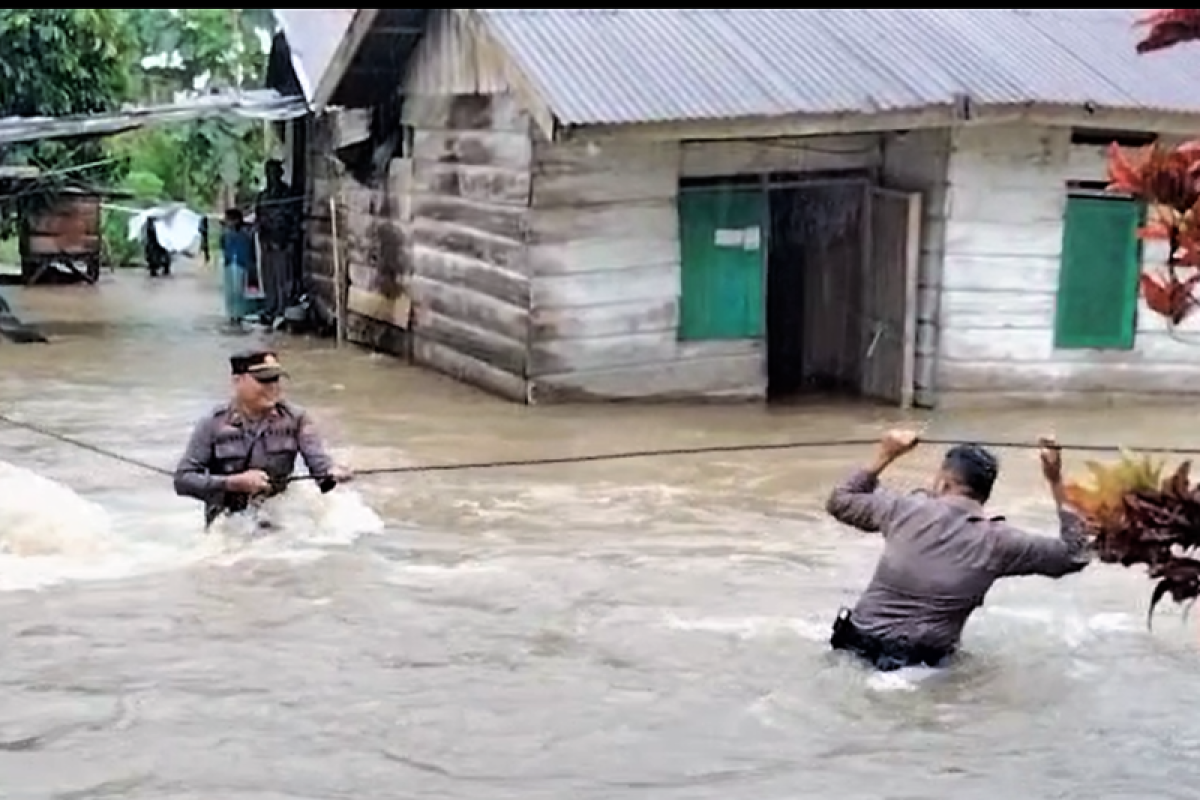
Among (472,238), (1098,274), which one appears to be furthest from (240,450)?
(1098,274)

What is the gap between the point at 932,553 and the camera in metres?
6.86

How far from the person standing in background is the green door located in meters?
9.21

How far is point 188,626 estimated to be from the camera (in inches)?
318

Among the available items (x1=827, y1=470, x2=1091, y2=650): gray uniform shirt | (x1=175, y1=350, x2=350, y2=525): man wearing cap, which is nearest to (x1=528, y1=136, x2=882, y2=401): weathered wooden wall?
(x1=175, y1=350, x2=350, y2=525): man wearing cap

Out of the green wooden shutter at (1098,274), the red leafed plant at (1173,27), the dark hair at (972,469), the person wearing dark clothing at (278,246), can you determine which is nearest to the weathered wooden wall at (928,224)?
the green wooden shutter at (1098,274)

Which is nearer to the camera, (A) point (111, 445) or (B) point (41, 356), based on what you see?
(A) point (111, 445)

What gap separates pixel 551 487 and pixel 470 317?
4.69 m

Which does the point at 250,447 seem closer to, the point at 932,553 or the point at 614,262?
the point at 932,553

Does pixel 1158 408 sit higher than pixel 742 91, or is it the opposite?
pixel 742 91

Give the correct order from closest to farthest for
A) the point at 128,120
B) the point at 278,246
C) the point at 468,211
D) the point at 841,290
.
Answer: the point at 468,211 → the point at 841,290 → the point at 128,120 → the point at 278,246

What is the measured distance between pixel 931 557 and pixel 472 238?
9480mm

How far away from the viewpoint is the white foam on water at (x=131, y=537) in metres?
9.11

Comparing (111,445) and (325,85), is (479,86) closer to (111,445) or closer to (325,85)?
(325,85)

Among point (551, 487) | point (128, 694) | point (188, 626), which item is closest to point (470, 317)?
point (551, 487)
